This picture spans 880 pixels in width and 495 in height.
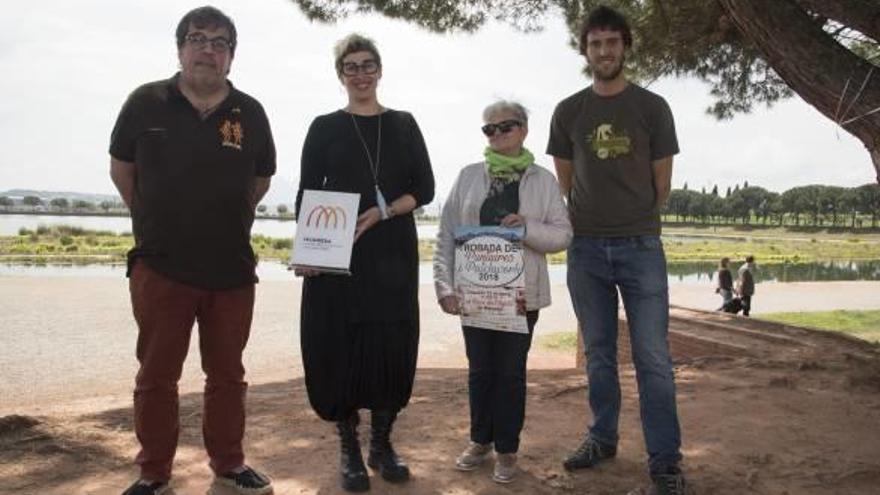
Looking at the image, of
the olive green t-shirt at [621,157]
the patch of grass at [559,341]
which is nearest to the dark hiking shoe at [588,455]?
the olive green t-shirt at [621,157]

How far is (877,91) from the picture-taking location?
12.6 feet

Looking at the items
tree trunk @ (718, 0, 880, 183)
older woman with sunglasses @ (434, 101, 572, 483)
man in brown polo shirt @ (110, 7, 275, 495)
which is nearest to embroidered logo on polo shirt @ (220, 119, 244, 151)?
man in brown polo shirt @ (110, 7, 275, 495)

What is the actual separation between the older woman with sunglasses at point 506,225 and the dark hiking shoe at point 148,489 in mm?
1327

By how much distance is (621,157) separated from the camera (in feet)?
10.3

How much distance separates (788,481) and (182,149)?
9.84 feet

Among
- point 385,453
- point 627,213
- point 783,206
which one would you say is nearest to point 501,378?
point 385,453

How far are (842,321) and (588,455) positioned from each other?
15027mm

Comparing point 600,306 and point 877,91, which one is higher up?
point 877,91

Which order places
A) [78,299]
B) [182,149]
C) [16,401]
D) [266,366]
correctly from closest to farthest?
1. [182,149]
2. [16,401]
3. [266,366]
4. [78,299]

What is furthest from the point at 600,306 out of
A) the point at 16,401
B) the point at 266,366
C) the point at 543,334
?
the point at 543,334

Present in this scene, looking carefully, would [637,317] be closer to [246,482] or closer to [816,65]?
[246,482]

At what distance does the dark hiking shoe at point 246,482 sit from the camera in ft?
10.0

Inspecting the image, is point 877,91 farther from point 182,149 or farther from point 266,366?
point 266,366

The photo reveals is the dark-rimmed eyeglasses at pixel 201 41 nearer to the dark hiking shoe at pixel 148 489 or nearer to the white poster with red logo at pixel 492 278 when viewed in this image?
the white poster with red logo at pixel 492 278
